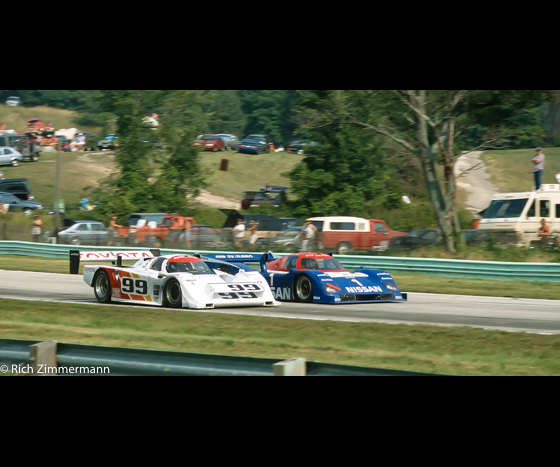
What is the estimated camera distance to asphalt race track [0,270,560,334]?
12.3 m

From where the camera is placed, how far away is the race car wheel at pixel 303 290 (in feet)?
49.6

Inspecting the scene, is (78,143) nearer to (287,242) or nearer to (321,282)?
(287,242)

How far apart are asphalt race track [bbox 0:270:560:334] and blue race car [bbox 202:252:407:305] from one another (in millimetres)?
200

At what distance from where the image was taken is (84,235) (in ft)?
90.6

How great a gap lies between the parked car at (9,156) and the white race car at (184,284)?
44.2 m

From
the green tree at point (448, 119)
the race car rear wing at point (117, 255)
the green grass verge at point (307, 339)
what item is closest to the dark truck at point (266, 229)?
the green tree at point (448, 119)

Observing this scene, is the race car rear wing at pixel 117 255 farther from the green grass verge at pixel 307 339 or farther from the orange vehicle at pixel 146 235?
the orange vehicle at pixel 146 235

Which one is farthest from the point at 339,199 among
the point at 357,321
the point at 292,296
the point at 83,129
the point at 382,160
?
the point at 83,129

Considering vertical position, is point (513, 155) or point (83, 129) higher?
point (83, 129)

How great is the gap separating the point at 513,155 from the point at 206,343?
62793mm

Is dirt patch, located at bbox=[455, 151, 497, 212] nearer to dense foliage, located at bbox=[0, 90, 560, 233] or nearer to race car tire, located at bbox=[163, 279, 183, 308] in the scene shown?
dense foliage, located at bbox=[0, 90, 560, 233]
